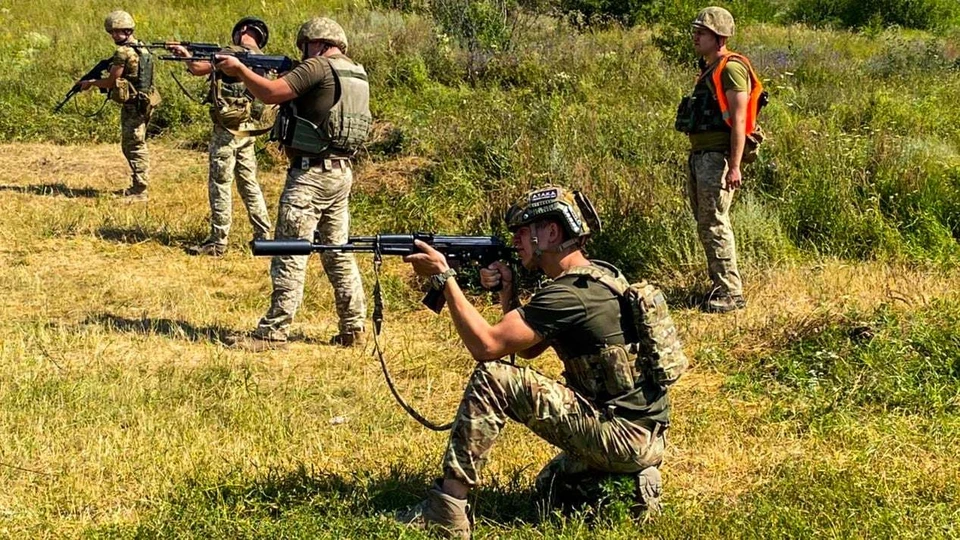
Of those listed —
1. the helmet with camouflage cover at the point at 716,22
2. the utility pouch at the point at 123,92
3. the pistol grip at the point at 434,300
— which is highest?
the helmet with camouflage cover at the point at 716,22

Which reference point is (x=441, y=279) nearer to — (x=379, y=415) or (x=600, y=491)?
(x=600, y=491)

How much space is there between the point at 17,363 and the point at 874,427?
4646 millimetres

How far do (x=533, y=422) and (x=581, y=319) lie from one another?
43 centimetres

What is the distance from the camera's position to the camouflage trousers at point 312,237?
245 inches

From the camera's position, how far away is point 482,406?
3783 mm

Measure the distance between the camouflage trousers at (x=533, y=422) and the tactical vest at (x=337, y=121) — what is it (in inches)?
110

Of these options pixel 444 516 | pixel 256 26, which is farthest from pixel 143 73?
pixel 444 516

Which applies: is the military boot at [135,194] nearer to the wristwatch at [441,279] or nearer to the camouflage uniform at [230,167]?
the camouflage uniform at [230,167]

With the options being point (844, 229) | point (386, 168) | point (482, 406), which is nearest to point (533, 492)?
point (482, 406)

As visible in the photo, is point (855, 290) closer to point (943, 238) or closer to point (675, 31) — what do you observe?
point (943, 238)

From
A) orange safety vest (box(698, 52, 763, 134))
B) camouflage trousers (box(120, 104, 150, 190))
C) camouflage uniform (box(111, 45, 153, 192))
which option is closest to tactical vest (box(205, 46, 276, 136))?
camouflage uniform (box(111, 45, 153, 192))

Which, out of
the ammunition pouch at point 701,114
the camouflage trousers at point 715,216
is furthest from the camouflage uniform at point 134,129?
the camouflage trousers at point 715,216

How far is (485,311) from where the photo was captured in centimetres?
732

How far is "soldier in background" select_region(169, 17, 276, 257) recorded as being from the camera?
8383mm
